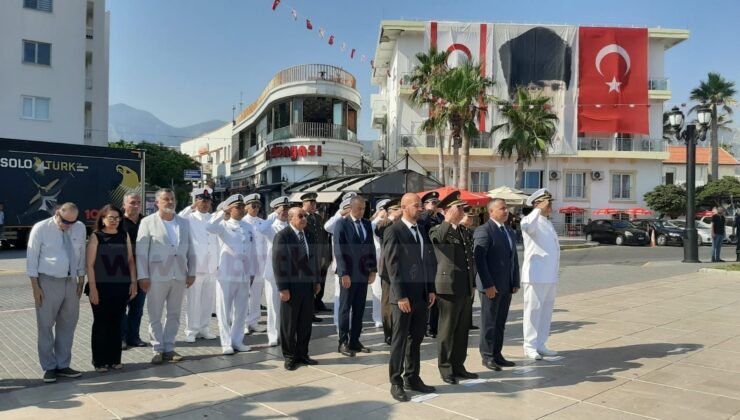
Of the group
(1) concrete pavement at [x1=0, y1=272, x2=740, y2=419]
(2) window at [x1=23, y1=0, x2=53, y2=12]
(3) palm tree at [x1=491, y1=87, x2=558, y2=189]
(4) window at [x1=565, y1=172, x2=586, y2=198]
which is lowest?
(1) concrete pavement at [x1=0, y1=272, x2=740, y2=419]

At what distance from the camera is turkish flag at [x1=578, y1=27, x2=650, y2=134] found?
130ft

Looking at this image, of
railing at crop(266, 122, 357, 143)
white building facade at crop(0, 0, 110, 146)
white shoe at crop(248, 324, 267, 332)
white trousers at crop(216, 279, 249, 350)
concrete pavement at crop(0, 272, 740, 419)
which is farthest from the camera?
railing at crop(266, 122, 357, 143)

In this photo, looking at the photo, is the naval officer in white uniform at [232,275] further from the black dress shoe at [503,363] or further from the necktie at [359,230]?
the black dress shoe at [503,363]

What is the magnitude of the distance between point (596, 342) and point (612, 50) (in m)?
37.8

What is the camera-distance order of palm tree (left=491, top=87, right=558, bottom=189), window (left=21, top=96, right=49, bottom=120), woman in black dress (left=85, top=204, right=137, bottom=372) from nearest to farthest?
1. woman in black dress (left=85, top=204, right=137, bottom=372)
2. window (left=21, top=96, right=49, bottom=120)
3. palm tree (left=491, top=87, right=558, bottom=189)

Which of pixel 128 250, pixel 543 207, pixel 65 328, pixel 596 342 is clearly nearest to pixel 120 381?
pixel 65 328

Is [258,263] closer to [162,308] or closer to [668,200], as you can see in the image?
[162,308]

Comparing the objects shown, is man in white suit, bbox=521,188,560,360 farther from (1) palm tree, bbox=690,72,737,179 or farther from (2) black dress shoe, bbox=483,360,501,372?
(1) palm tree, bbox=690,72,737,179

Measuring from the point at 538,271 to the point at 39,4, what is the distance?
105 feet

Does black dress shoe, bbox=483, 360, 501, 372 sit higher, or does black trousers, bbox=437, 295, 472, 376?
black trousers, bbox=437, 295, 472, 376

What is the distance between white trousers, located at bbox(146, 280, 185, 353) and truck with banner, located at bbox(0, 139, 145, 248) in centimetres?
1535

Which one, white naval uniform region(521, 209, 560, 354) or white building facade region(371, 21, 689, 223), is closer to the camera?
white naval uniform region(521, 209, 560, 354)

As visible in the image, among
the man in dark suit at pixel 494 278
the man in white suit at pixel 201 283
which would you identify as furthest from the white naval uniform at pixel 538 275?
the man in white suit at pixel 201 283

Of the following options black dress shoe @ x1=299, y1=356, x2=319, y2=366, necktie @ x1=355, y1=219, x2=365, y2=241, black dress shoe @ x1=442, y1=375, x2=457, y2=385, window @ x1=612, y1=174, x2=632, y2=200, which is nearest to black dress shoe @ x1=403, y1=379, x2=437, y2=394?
black dress shoe @ x1=442, y1=375, x2=457, y2=385
